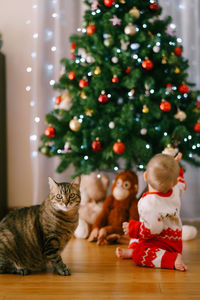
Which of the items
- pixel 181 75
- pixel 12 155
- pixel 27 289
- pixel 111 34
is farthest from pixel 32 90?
pixel 27 289

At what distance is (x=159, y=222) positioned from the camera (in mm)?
1924

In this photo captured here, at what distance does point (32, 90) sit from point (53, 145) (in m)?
0.77

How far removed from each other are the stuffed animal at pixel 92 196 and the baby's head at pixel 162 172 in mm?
946

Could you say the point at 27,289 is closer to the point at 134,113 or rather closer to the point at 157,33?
the point at 134,113

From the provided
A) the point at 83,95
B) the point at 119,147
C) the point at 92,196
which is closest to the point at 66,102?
the point at 83,95

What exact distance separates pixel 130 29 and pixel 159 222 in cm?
134

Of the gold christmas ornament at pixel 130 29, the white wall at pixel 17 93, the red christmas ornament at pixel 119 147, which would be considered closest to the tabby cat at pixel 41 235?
the red christmas ornament at pixel 119 147

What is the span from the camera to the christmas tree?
2.64 metres

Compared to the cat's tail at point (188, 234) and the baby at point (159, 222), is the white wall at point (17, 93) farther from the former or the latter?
the baby at point (159, 222)

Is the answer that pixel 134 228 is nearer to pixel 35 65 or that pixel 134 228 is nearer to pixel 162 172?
pixel 162 172

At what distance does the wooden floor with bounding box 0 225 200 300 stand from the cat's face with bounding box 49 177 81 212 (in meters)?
0.32

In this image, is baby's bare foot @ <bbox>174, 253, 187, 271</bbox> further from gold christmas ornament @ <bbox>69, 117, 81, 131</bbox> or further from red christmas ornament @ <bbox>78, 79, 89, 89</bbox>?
red christmas ornament @ <bbox>78, 79, 89, 89</bbox>

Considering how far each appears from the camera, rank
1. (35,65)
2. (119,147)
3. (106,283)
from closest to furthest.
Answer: (106,283) → (119,147) → (35,65)

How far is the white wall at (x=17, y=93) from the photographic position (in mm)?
3490
